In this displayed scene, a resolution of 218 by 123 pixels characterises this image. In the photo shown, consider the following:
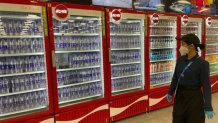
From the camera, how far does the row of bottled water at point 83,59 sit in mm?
4227

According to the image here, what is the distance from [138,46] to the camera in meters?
5.22

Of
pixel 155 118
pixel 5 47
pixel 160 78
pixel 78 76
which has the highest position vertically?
pixel 5 47

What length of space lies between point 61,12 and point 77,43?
69cm

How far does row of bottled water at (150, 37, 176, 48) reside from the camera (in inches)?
219

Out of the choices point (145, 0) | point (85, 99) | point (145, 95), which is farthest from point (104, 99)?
point (145, 0)

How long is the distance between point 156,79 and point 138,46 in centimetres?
102

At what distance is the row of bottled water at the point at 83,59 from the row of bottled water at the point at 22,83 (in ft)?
2.00

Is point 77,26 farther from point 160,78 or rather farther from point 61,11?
point 160,78

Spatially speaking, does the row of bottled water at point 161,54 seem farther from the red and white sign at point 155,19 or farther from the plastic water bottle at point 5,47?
the plastic water bottle at point 5,47

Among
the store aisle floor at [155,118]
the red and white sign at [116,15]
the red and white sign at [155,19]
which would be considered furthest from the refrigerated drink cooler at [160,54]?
the red and white sign at [116,15]

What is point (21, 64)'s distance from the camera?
11.9 ft

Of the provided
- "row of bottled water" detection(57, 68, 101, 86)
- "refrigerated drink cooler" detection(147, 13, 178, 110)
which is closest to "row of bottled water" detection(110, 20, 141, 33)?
"refrigerated drink cooler" detection(147, 13, 178, 110)

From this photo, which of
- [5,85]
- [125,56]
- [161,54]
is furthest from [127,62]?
[5,85]

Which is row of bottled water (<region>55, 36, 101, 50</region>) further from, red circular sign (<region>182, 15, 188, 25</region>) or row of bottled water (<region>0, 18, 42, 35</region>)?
red circular sign (<region>182, 15, 188, 25</region>)
